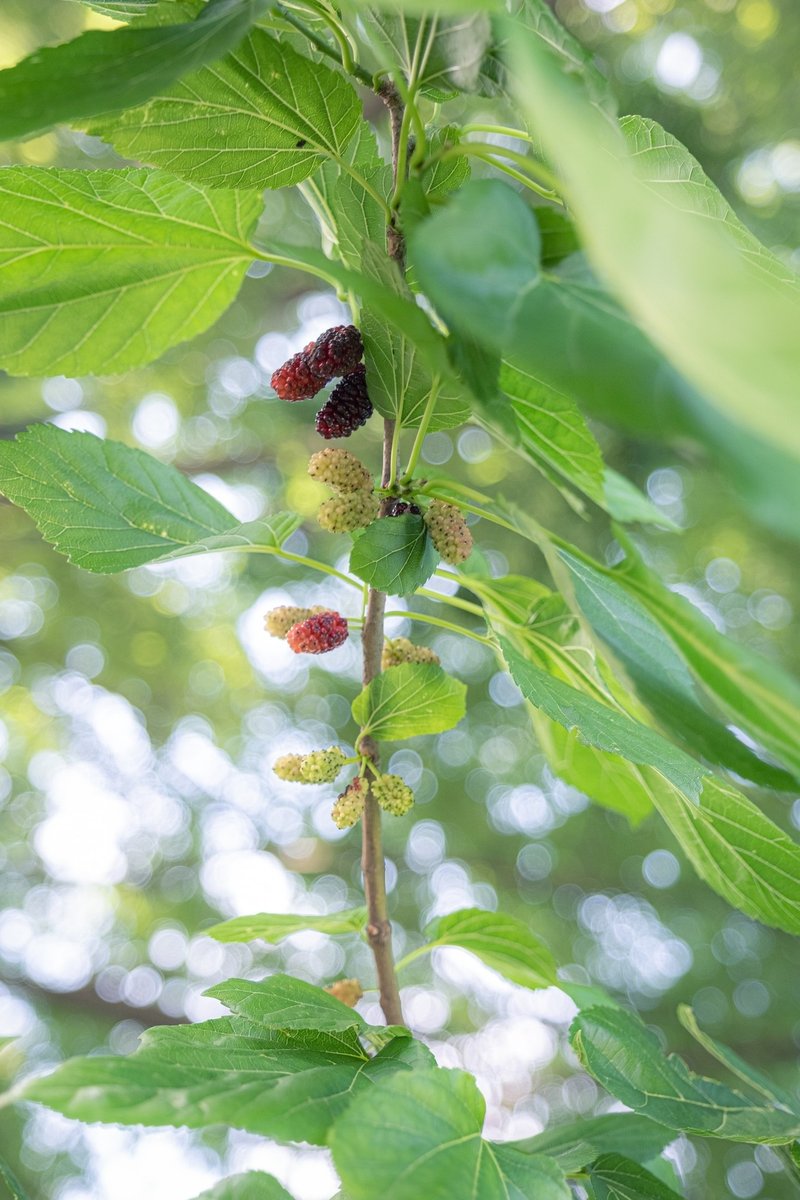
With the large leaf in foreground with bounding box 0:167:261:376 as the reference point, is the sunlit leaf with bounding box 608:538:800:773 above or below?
above

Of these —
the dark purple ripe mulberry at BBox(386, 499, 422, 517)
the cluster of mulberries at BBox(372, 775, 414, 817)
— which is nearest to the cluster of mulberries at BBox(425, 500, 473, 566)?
the dark purple ripe mulberry at BBox(386, 499, 422, 517)

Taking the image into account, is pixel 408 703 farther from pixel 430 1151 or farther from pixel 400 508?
pixel 430 1151

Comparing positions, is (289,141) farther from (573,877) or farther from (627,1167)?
(573,877)

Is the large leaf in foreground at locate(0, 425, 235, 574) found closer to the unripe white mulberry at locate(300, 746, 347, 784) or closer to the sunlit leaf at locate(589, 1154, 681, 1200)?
the unripe white mulberry at locate(300, 746, 347, 784)

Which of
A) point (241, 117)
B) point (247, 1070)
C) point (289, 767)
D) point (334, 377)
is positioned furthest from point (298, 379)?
point (247, 1070)

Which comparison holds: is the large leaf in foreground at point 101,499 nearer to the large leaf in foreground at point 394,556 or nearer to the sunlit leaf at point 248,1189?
the large leaf in foreground at point 394,556

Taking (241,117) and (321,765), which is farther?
(321,765)

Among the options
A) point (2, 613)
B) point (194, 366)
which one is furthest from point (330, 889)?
point (194, 366)
